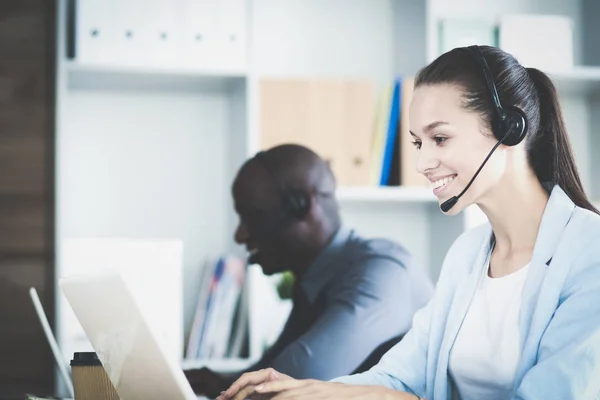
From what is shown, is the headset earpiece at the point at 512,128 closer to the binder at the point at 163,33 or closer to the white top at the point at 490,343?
the white top at the point at 490,343

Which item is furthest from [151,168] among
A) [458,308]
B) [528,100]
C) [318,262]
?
[528,100]

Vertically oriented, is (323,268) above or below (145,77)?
below

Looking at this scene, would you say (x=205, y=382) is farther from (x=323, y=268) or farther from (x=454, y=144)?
(x=454, y=144)

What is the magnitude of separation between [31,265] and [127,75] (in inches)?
27.4

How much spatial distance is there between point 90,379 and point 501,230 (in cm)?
72

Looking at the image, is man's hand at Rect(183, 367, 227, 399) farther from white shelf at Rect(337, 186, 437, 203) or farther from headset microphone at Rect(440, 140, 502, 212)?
white shelf at Rect(337, 186, 437, 203)

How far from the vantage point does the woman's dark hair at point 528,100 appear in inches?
56.6

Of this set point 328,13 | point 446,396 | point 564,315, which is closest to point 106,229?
point 328,13

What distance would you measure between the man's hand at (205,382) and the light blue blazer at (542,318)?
50cm

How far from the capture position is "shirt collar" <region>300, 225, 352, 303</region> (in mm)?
2180

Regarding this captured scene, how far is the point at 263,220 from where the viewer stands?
226 cm

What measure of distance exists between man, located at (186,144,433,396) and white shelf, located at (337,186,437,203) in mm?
735

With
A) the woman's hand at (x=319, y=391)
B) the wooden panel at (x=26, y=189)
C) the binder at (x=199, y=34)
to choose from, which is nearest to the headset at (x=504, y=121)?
the woman's hand at (x=319, y=391)

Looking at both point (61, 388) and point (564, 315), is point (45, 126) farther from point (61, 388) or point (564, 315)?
point (564, 315)
